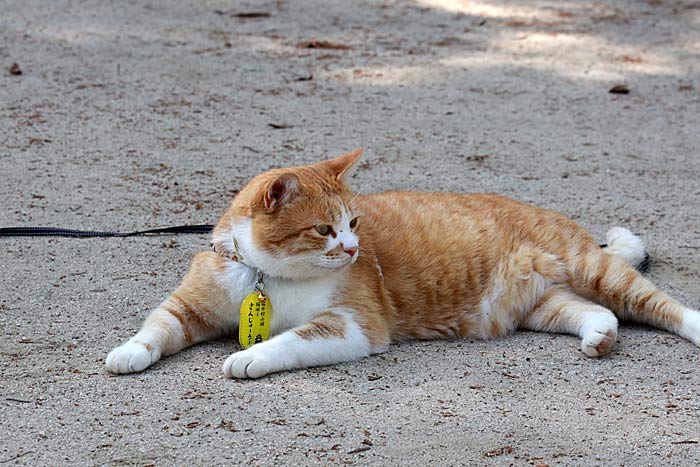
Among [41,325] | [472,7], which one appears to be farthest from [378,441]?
[472,7]

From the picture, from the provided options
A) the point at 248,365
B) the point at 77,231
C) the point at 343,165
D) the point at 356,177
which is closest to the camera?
the point at 248,365

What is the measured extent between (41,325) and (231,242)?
2.66 feet

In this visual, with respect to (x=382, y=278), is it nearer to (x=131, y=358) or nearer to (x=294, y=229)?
(x=294, y=229)

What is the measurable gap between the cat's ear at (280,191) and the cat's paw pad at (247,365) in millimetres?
504

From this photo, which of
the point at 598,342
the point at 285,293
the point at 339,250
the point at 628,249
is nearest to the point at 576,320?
the point at 598,342

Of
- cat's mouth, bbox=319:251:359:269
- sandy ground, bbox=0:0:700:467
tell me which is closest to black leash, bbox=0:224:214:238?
sandy ground, bbox=0:0:700:467

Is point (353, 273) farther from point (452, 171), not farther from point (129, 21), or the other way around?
point (129, 21)

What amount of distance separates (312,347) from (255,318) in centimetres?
24

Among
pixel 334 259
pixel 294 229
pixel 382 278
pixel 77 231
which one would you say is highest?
pixel 294 229

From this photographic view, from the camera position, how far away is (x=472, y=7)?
972 centimetres

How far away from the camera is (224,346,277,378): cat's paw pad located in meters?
3.27

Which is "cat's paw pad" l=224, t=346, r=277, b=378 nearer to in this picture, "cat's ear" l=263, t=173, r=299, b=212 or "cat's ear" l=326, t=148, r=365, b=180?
"cat's ear" l=263, t=173, r=299, b=212

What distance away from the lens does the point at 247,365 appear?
3.27m

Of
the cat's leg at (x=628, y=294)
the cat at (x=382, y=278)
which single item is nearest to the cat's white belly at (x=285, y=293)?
the cat at (x=382, y=278)
